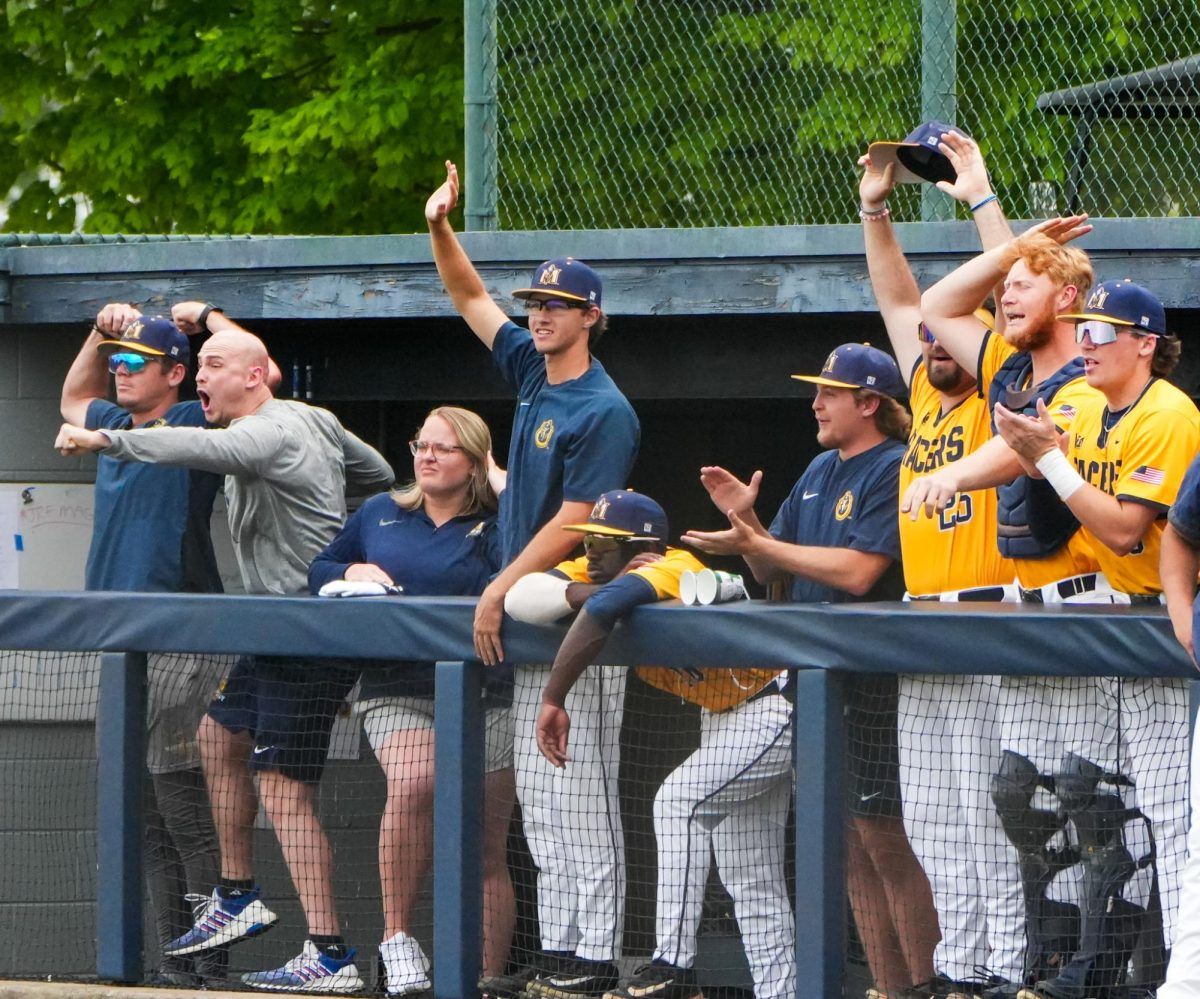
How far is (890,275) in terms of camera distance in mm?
4949

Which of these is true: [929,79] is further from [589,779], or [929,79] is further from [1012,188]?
[589,779]

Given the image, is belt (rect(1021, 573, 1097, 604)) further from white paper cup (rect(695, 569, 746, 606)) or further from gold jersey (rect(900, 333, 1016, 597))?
white paper cup (rect(695, 569, 746, 606))

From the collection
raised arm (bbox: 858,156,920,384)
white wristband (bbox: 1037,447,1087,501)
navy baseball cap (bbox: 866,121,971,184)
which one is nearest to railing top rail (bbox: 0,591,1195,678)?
white wristband (bbox: 1037,447,1087,501)

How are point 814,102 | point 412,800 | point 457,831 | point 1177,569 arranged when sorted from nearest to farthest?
point 1177,569
point 457,831
point 412,800
point 814,102

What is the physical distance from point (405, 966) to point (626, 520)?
48.4 inches

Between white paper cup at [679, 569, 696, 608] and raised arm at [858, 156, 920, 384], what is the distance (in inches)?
44.2

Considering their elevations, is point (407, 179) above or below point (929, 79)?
above

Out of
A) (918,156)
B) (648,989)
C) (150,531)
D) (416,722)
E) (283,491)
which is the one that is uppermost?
(918,156)

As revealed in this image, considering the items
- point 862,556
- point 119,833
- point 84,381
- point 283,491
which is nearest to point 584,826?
point 862,556

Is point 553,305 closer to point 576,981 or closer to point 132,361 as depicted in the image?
point 132,361

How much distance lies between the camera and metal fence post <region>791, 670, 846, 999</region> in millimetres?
3969

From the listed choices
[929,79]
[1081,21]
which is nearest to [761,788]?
[929,79]

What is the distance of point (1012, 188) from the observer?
5.91 meters

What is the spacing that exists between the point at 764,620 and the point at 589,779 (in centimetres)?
60
